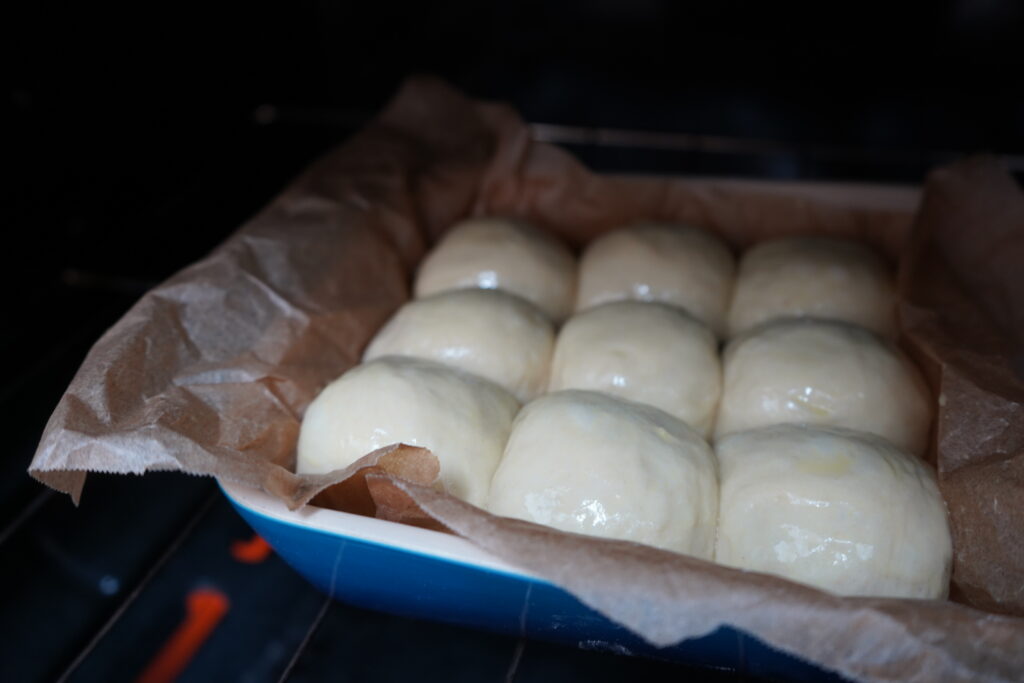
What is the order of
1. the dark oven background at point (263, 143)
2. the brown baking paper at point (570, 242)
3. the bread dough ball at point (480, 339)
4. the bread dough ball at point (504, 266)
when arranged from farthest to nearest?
1. the bread dough ball at point (504, 266)
2. the bread dough ball at point (480, 339)
3. the dark oven background at point (263, 143)
4. the brown baking paper at point (570, 242)

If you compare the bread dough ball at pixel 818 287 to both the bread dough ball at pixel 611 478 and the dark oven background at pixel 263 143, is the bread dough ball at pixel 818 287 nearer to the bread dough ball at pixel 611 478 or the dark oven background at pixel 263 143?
the bread dough ball at pixel 611 478

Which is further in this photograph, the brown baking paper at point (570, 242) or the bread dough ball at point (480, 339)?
the bread dough ball at point (480, 339)

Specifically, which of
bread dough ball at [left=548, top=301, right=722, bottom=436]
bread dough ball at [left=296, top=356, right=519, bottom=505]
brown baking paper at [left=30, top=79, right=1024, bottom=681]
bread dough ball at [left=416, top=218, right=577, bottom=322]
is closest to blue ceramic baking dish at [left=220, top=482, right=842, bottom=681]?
brown baking paper at [left=30, top=79, right=1024, bottom=681]

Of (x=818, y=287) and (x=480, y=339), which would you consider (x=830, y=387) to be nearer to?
(x=818, y=287)

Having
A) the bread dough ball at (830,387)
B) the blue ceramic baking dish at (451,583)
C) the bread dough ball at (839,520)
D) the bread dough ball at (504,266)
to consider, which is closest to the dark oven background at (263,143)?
the blue ceramic baking dish at (451,583)

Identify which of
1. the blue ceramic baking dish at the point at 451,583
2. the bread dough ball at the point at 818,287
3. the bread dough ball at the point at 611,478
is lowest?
the blue ceramic baking dish at the point at 451,583

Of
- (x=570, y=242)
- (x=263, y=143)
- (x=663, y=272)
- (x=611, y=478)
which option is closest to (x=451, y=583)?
(x=611, y=478)

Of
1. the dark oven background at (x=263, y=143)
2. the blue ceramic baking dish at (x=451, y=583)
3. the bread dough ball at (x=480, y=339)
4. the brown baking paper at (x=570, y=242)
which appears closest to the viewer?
the brown baking paper at (x=570, y=242)

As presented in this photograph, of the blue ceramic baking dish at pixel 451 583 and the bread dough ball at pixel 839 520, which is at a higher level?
the bread dough ball at pixel 839 520

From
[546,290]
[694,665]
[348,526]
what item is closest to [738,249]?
[546,290]

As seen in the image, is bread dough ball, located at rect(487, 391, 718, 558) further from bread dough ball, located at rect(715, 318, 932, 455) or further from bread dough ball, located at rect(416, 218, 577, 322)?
bread dough ball, located at rect(416, 218, 577, 322)
